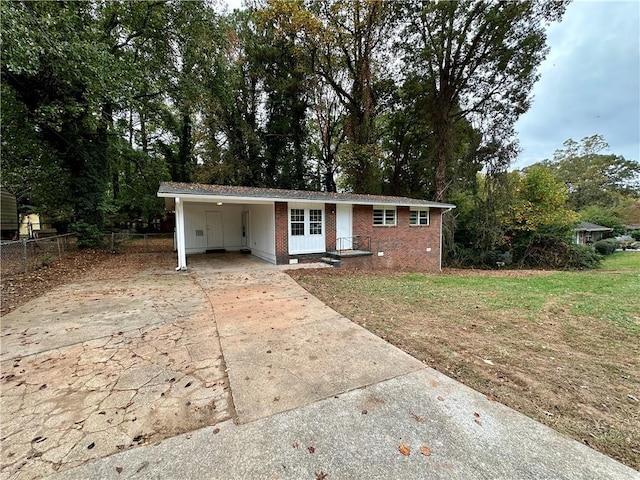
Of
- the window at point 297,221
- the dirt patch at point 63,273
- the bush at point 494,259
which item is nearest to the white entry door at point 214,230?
the dirt patch at point 63,273

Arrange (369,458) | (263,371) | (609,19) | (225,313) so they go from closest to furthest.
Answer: (369,458)
(263,371)
(225,313)
(609,19)

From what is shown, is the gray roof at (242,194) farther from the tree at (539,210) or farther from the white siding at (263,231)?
the tree at (539,210)

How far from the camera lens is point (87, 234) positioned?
39.5 feet

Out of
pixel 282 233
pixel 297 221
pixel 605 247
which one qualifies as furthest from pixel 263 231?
pixel 605 247

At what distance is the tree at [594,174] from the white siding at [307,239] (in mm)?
37131

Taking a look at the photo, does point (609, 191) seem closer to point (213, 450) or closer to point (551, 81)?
point (551, 81)


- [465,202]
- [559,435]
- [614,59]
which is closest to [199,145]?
[465,202]

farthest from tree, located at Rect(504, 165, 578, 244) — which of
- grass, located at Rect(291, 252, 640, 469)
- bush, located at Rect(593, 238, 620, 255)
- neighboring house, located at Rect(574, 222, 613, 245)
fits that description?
neighboring house, located at Rect(574, 222, 613, 245)

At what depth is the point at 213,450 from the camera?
1888 millimetres

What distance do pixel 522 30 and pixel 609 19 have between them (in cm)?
536

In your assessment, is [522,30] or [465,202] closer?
[522,30]

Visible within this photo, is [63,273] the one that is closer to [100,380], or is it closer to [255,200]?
[255,200]

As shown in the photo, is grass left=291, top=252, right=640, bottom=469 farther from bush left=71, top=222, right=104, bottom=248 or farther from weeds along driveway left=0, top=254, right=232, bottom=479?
bush left=71, top=222, right=104, bottom=248

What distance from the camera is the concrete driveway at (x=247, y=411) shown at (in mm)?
1773
